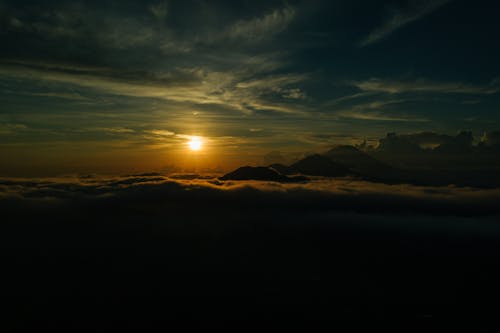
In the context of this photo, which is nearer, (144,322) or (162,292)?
(144,322)

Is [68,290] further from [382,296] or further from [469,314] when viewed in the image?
[469,314]

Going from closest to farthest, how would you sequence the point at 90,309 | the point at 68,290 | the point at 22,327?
the point at 22,327 → the point at 90,309 → the point at 68,290

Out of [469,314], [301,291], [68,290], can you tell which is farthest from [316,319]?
[68,290]

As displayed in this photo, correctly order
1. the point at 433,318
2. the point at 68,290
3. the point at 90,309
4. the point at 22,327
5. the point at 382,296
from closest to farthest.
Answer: the point at 22,327 < the point at 433,318 < the point at 90,309 < the point at 382,296 < the point at 68,290

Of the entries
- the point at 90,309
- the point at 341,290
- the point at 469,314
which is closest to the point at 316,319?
the point at 341,290

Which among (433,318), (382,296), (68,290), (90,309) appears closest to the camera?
(433,318)

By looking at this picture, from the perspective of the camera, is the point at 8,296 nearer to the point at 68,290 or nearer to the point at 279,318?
the point at 68,290

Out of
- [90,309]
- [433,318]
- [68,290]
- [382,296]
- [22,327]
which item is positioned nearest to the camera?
[22,327]

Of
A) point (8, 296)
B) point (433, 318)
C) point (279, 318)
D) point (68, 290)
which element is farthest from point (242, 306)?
point (8, 296)

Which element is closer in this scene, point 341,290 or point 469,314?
point 469,314
